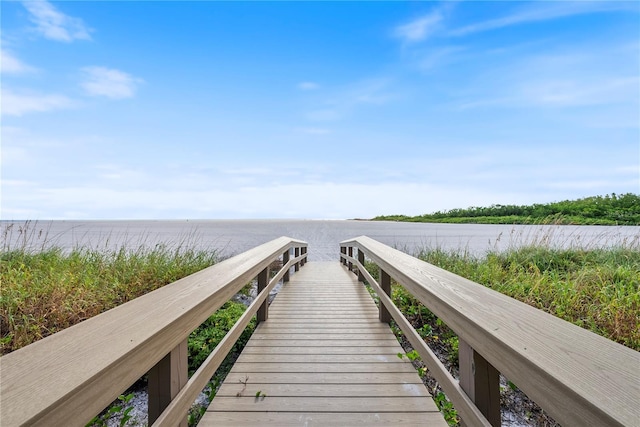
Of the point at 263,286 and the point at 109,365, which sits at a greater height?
the point at 109,365

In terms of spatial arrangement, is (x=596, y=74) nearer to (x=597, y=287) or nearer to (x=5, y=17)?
(x=597, y=287)

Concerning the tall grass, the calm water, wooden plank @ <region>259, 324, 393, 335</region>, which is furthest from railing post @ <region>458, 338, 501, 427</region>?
the calm water

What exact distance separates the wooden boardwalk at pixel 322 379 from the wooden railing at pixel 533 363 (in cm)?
51

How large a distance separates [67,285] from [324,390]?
12.2 ft

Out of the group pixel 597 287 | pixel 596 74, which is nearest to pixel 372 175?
pixel 596 74

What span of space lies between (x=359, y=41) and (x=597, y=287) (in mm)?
16290

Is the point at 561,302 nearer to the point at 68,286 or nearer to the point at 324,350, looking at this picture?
the point at 324,350

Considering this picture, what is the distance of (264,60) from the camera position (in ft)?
51.7

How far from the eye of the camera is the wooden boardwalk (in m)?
1.74

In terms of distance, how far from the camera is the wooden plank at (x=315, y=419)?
1667 mm

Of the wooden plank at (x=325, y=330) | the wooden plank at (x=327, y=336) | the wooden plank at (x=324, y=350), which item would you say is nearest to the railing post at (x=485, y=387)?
the wooden plank at (x=324, y=350)

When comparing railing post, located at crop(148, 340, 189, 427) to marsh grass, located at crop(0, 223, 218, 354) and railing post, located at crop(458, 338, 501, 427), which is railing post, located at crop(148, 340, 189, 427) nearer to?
railing post, located at crop(458, 338, 501, 427)

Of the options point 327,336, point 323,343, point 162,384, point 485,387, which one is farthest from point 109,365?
point 327,336

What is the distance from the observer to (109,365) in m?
0.76
